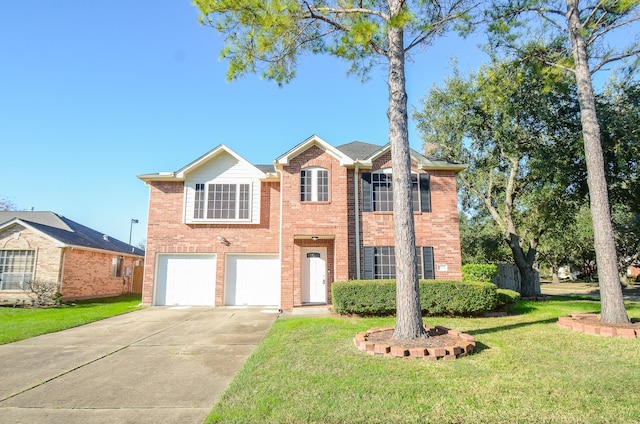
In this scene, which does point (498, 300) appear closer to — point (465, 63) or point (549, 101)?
point (549, 101)

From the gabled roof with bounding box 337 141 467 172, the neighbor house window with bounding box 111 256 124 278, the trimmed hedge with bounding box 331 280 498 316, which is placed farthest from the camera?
the neighbor house window with bounding box 111 256 124 278

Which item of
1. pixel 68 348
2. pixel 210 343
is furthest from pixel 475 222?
pixel 68 348

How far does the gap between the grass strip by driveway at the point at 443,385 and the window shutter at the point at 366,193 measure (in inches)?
262

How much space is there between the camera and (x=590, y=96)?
969 centimetres

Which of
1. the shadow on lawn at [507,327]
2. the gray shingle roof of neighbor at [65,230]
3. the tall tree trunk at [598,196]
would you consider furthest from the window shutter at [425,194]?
the gray shingle roof of neighbor at [65,230]

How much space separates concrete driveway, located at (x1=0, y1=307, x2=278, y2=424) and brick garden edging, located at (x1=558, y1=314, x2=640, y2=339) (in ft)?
24.3

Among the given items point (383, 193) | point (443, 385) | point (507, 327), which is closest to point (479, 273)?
point (383, 193)

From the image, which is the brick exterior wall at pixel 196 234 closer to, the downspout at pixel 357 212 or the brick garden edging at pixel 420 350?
the downspout at pixel 357 212

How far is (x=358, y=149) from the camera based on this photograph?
15625mm

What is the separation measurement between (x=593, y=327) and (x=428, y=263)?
5.34m

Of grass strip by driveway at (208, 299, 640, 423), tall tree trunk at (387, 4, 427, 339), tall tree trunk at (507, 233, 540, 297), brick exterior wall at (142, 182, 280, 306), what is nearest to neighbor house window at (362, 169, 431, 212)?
brick exterior wall at (142, 182, 280, 306)

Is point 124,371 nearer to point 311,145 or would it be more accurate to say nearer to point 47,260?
point 311,145

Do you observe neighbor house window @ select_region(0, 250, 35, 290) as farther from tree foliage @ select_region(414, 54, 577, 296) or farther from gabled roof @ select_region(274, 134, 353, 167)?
tree foliage @ select_region(414, 54, 577, 296)

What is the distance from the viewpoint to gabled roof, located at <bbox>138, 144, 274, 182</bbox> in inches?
564
